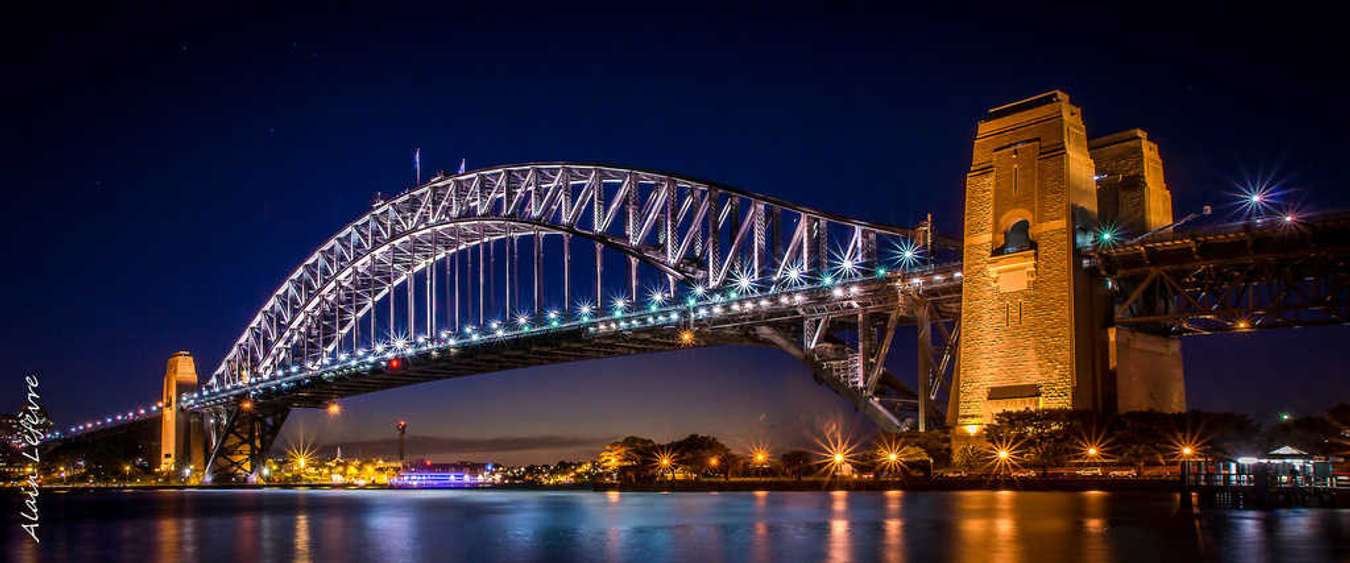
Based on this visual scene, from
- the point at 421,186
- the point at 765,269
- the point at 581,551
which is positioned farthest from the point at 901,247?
the point at 421,186

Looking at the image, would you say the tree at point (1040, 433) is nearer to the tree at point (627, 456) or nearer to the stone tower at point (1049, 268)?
the stone tower at point (1049, 268)

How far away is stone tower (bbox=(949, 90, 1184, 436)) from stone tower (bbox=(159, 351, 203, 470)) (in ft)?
276

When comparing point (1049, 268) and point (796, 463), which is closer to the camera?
point (1049, 268)

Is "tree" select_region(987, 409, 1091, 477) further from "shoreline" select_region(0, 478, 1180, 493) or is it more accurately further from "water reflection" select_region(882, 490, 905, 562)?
"water reflection" select_region(882, 490, 905, 562)

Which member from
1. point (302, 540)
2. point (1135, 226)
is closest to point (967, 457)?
point (1135, 226)

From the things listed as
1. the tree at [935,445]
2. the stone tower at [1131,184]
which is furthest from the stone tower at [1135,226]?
the tree at [935,445]

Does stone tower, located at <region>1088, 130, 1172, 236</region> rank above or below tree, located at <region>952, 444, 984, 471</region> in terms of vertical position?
above

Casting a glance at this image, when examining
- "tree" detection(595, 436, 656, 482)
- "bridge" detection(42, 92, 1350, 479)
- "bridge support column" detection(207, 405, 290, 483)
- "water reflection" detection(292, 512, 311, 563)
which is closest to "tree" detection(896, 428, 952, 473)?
"bridge" detection(42, 92, 1350, 479)

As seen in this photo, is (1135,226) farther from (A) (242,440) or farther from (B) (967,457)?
(A) (242,440)

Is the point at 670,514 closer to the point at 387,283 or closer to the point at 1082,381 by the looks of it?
the point at 1082,381

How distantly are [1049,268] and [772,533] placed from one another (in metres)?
17.8

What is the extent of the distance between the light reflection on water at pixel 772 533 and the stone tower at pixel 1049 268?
3771mm

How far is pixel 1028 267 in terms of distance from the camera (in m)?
45.3

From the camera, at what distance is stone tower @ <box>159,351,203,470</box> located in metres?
114
